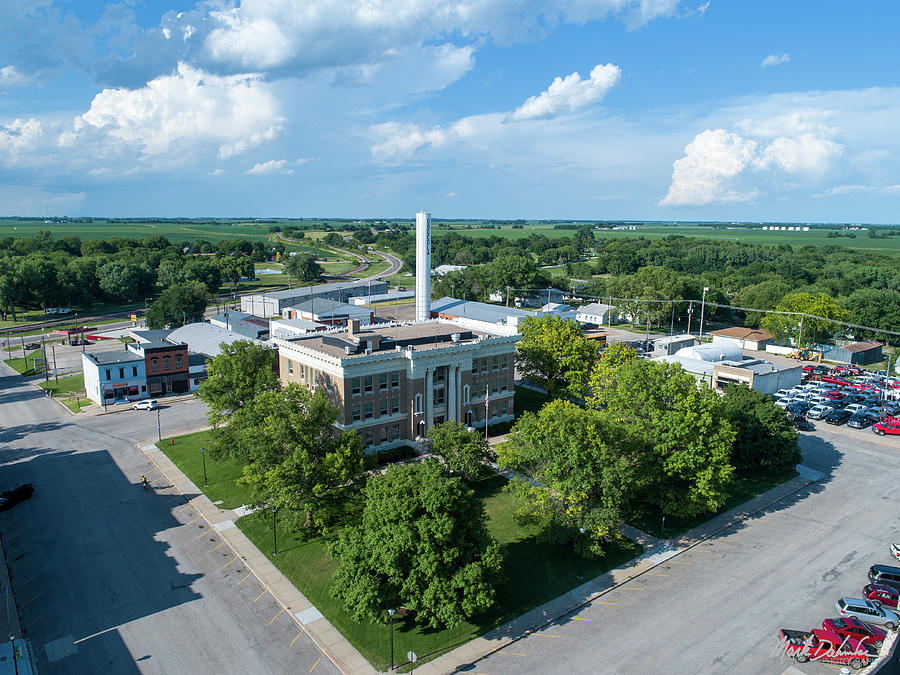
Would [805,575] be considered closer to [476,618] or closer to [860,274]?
[476,618]

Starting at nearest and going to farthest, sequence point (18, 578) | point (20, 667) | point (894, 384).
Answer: point (20, 667) → point (18, 578) → point (894, 384)

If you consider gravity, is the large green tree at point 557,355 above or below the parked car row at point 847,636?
above

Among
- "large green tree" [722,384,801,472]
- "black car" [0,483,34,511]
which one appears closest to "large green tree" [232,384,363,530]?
"black car" [0,483,34,511]

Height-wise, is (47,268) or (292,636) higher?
(47,268)

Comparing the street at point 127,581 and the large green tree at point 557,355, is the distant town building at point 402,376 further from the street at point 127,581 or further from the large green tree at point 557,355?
the street at point 127,581

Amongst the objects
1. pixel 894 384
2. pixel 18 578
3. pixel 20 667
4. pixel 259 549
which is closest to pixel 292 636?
pixel 259 549

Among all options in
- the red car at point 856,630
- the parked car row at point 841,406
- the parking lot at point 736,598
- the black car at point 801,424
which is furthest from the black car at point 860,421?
the red car at point 856,630
